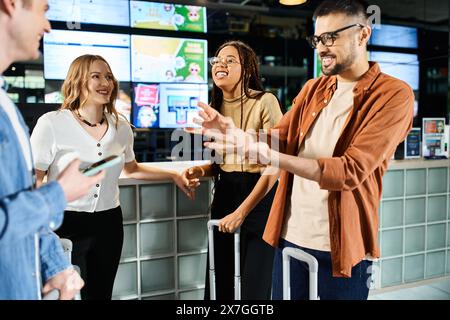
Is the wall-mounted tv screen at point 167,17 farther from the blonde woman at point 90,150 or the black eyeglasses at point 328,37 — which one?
the black eyeglasses at point 328,37

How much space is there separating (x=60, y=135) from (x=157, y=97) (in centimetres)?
245

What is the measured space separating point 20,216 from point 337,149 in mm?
842

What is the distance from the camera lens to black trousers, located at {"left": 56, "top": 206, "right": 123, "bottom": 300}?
148 centimetres

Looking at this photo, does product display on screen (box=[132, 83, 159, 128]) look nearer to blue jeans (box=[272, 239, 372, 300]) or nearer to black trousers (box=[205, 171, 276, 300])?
black trousers (box=[205, 171, 276, 300])

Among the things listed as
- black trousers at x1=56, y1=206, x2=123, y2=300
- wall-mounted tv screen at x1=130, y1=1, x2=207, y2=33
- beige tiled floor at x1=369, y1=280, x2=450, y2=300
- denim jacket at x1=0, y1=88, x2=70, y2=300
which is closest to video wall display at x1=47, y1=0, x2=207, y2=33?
wall-mounted tv screen at x1=130, y1=1, x2=207, y2=33

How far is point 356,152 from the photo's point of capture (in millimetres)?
1117

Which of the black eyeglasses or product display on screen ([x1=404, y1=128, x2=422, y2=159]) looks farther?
product display on screen ([x1=404, y1=128, x2=422, y2=159])

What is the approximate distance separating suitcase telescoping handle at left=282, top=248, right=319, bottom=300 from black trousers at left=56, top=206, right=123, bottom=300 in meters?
0.67

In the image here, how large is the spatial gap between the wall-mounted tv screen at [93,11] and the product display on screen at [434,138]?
93.2 inches

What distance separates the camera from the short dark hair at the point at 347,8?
3.83ft
